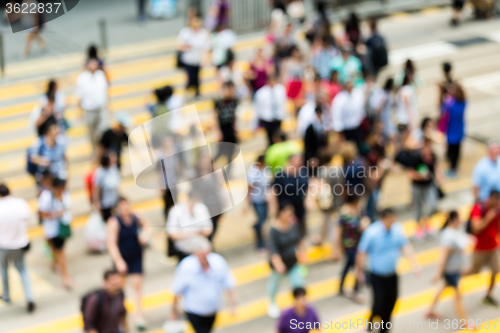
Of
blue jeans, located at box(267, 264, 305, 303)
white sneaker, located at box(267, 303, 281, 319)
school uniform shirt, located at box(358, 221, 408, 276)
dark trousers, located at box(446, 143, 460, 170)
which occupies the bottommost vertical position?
white sneaker, located at box(267, 303, 281, 319)

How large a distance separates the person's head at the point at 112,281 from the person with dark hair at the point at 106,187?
2.56 metres

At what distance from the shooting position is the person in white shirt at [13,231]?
8883 mm

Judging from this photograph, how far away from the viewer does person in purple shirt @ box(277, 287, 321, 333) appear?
768cm

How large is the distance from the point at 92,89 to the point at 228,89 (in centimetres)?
209

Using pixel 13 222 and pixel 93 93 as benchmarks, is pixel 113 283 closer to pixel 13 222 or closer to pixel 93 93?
pixel 13 222

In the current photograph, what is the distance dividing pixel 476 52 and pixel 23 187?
11.4m

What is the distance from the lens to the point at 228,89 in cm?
1181

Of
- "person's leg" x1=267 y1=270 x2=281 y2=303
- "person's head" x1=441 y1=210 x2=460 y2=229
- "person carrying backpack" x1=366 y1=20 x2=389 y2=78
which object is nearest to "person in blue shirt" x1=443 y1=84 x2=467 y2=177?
"person carrying backpack" x1=366 y1=20 x2=389 y2=78

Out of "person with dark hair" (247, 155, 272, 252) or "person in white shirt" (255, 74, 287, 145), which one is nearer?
"person with dark hair" (247, 155, 272, 252)

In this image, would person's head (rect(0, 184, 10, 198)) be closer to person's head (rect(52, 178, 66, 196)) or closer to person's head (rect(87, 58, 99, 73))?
person's head (rect(52, 178, 66, 196))

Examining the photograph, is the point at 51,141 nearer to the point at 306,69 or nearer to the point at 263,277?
the point at 263,277

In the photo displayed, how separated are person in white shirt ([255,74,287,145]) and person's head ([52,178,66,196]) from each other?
4183 millimetres

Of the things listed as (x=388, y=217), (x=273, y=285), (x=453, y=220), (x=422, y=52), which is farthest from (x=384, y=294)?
(x=422, y=52)

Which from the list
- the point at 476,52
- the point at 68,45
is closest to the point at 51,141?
the point at 68,45
